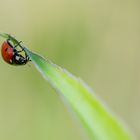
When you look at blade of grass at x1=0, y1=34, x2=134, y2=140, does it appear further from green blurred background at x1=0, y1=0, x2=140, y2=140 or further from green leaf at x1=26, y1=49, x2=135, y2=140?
green blurred background at x1=0, y1=0, x2=140, y2=140

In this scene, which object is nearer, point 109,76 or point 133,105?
point 133,105

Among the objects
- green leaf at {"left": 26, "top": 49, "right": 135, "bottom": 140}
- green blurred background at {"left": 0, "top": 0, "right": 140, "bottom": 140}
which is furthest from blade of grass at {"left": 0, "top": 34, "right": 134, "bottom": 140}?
green blurred background at {"left": 0, "top": 0, "right": 140, "bottom": 140}

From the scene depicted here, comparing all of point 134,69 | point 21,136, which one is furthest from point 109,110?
point 134,69

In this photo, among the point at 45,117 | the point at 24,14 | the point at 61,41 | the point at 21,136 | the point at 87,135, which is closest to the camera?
the point at 87,135

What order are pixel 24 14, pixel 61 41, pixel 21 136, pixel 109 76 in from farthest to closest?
pixel 24 14, pixel 109 76, pixel 61 41, pixel 21 136

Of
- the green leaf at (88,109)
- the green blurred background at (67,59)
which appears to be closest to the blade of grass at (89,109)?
the green leaf at (88,109)

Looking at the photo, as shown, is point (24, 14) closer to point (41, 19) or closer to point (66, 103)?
point (41, 19)

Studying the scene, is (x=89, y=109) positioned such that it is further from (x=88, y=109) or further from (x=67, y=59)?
(x=67, y=59)
